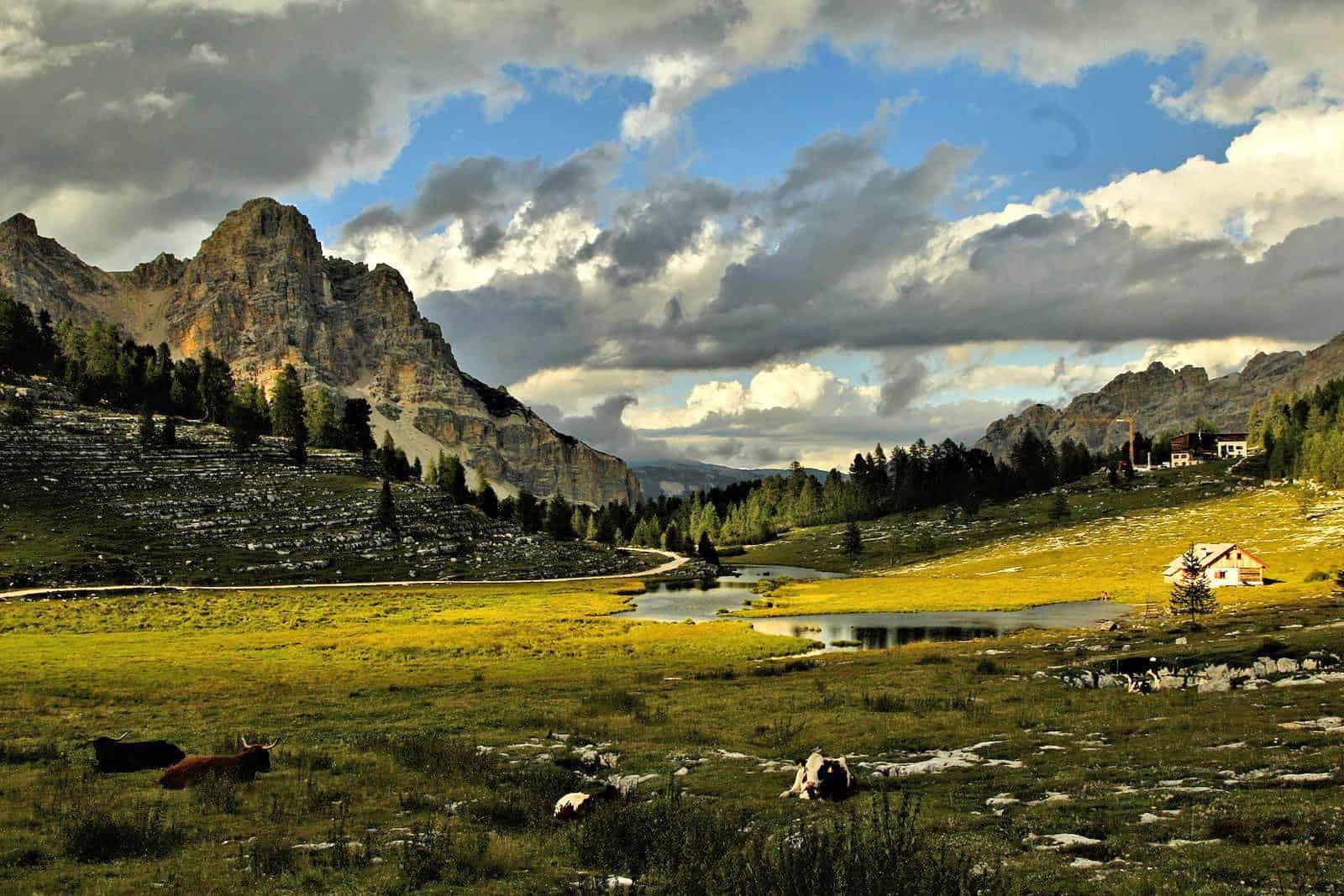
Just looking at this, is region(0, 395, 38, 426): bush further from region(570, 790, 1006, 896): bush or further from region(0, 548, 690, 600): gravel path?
region(570, 790, 1006, 896): bush

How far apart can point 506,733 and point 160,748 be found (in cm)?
1112

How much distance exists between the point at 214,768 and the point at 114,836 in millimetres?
6345

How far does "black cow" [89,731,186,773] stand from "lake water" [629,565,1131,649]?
5579 centimetres

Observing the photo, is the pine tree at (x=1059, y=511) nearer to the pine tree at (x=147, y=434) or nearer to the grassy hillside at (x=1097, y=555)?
the grassy hillside at (x=1097, y=555)

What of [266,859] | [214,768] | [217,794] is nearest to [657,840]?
[266,859]

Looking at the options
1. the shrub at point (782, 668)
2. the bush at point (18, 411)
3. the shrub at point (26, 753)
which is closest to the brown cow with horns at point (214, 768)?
the shrub at point (26, 753)

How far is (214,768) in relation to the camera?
70.9 feet

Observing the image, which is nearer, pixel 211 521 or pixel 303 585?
pixel 303 585

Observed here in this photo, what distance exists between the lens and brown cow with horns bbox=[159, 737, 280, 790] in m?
21.0

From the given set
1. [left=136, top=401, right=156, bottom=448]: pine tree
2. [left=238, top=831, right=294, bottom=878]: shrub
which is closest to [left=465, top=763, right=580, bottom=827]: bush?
[left=238, top=831, right=294, bottom=878]: shrub

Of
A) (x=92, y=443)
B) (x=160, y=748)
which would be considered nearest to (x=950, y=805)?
(x=160, y=748)

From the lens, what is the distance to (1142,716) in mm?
28062

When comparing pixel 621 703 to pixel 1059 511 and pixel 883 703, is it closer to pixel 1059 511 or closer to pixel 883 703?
pixel 883 703

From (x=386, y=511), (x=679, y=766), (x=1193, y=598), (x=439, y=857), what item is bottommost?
(x=679, y=766)
